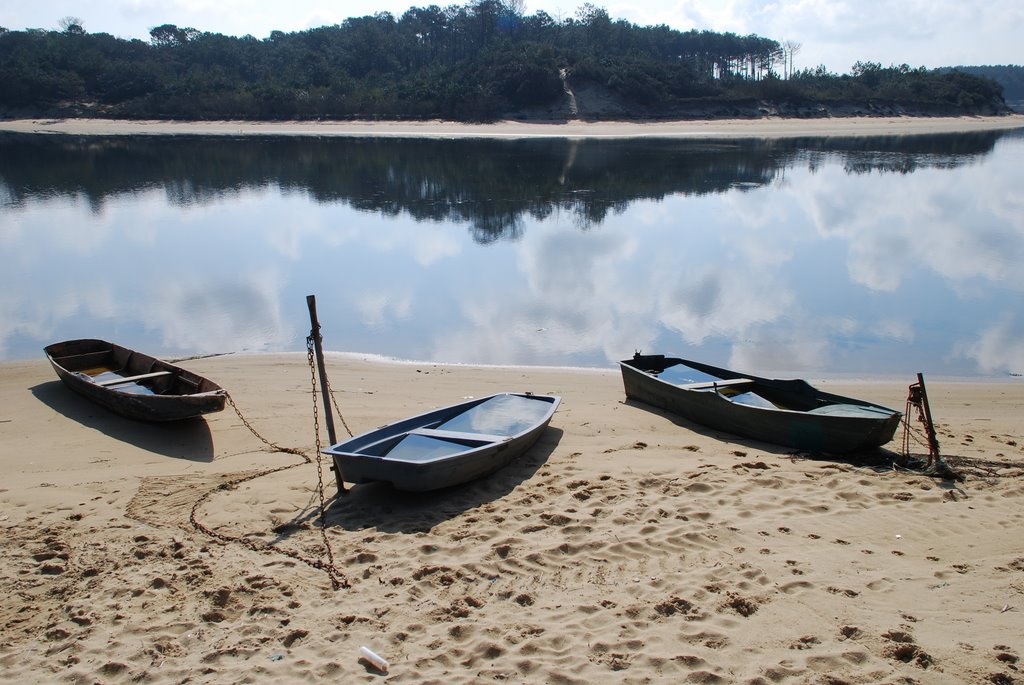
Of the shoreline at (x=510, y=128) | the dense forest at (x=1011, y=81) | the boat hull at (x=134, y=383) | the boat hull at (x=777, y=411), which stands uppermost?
the dense forest at (x=1011, y=81)

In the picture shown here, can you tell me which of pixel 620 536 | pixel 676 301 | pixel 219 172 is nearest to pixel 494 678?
pixel 620 536

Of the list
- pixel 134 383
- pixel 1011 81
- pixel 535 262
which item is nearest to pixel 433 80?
pixel 535 262

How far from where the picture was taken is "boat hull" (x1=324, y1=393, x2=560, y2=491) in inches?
302

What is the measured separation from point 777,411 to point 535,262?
11.8m

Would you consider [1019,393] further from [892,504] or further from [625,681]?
[625,681]

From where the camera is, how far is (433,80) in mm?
71750

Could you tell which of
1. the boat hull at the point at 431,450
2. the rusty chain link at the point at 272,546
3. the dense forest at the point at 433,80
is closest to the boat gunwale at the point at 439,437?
the boat hull at the point at 431,450

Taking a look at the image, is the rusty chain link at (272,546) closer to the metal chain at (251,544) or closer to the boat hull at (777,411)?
the metal chain at (251,544)

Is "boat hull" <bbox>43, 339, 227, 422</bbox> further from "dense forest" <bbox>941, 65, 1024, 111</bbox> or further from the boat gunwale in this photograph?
"dense forest" <bbox>941, 65, 1024, 111</bbox>

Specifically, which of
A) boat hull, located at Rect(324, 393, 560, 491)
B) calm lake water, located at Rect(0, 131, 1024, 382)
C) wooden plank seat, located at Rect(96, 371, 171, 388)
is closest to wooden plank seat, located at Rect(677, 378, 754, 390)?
boat hull, located at Rect(324, 393, 560, 491)

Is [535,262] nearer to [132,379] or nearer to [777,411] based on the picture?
[132,379]

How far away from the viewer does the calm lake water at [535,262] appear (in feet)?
47.5

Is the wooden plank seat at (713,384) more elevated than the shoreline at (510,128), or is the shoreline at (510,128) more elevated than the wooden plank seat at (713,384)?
the shoreline at (510,128)

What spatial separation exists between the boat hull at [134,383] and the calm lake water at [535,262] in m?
1.91
